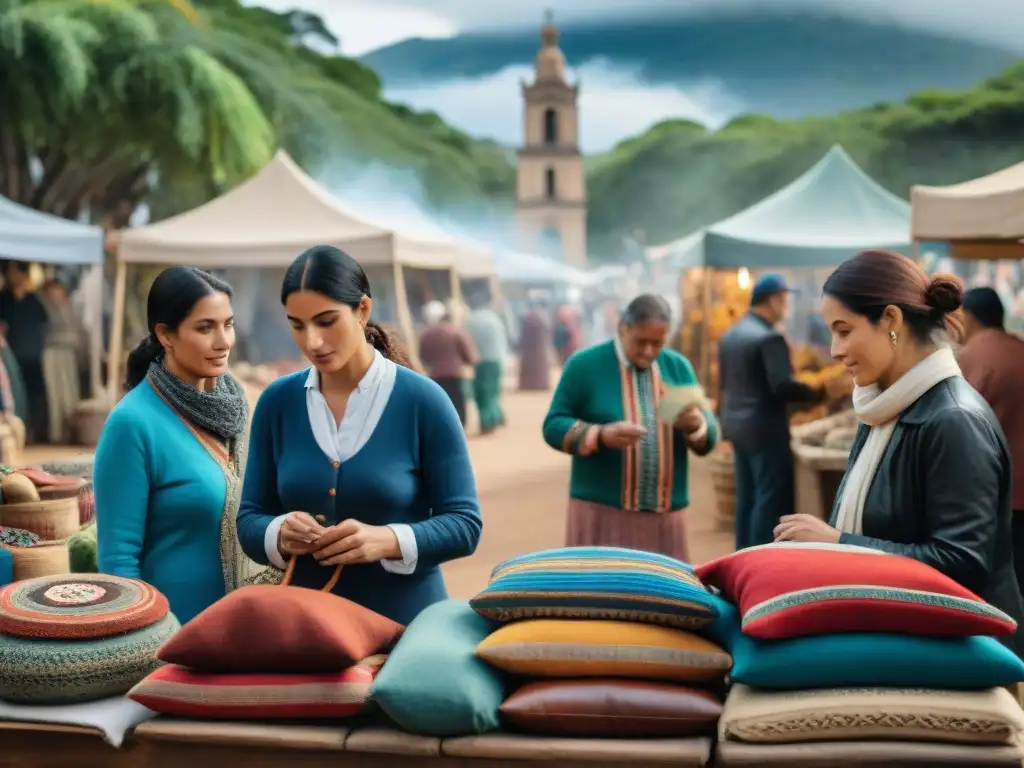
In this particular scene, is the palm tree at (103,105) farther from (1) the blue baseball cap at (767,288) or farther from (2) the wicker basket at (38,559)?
(2) the wicker basket at (38,559)

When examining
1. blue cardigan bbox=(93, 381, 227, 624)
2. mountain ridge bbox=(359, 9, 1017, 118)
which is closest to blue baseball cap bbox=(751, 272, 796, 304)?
blue cardigan bbox=(93, 381, 227, 624)

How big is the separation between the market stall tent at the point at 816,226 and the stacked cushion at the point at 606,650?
8459 mm

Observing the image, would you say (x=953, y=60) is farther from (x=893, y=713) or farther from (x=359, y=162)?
(x=893, y=713)

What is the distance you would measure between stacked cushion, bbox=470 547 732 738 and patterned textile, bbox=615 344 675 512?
2.32m

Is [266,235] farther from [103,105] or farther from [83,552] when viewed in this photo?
[83,552]

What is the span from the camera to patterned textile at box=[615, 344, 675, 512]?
4.19 metres

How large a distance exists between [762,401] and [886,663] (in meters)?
4.45

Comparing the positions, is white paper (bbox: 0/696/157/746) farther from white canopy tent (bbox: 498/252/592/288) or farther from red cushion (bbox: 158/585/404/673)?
white canopy tent (bbox: 498/252/592/288)

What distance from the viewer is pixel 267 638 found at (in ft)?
5.68

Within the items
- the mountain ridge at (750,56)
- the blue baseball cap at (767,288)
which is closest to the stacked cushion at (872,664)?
the blue baseball cap at (767,288)

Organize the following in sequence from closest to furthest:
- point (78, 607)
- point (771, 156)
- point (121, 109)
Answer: point (78, 607), point (121, 109), point (771, 156)

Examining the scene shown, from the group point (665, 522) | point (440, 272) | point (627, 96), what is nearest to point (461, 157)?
point (627, 96)

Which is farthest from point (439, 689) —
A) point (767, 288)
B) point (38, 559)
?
point (767, 288)

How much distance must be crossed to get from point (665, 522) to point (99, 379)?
9.82 metres
